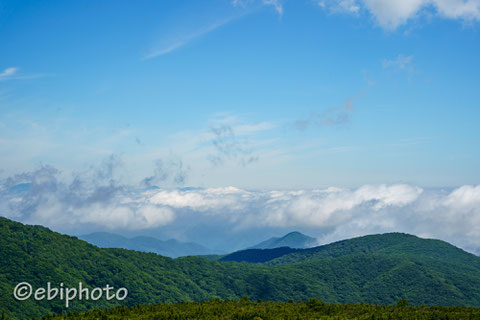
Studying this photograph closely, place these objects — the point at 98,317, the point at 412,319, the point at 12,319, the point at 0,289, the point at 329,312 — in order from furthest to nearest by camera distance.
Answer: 1. the point at 0,289
2. the point at 12,319
3. the point at 329,312
4. the point at 98,317
5. the point at 412,319

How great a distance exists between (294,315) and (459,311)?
33444mm

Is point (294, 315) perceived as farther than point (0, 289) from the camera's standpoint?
No

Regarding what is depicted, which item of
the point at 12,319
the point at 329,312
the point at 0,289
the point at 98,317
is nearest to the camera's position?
the point at 98,317

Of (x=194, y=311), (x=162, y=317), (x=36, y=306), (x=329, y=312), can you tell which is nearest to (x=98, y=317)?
(x=162, y=317)

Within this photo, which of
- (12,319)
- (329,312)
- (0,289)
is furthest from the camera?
(0,289)

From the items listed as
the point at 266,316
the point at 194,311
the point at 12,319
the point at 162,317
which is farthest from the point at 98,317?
the point at 12,319

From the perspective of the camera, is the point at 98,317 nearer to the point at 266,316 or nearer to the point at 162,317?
the point at 162,317

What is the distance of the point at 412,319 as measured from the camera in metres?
76.5

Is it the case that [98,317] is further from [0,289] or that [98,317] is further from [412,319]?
[0,289]

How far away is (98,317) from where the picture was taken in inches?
3226

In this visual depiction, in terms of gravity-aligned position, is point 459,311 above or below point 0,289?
below

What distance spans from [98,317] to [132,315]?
21.8 ft

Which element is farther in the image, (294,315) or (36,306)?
(36,306)

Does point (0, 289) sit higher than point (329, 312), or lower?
higher
